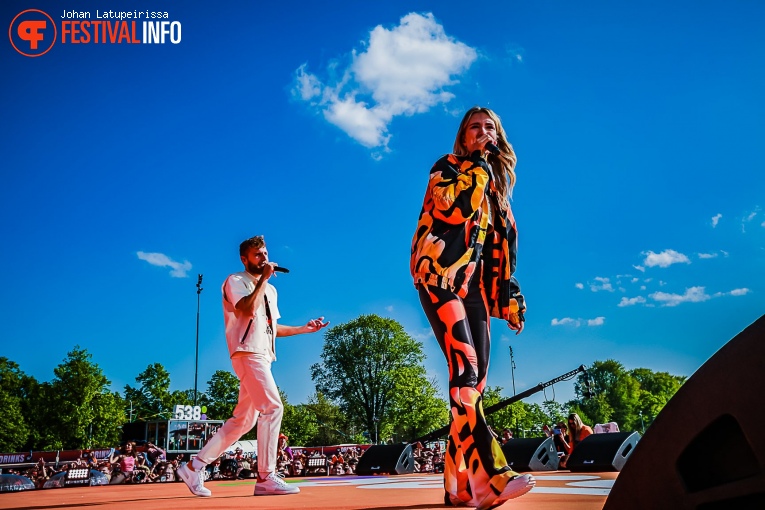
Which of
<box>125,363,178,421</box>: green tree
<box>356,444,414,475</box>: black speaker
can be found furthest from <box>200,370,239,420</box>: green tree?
<box>356,444,414,475</box>: black speaker

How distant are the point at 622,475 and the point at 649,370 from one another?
81696 mm

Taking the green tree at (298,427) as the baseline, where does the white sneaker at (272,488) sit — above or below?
above

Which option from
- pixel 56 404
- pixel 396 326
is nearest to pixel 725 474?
pixel 396 326

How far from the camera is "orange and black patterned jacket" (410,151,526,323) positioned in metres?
2.95

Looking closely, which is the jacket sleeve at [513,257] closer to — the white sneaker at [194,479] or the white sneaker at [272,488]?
the white sneaker at [272,488]

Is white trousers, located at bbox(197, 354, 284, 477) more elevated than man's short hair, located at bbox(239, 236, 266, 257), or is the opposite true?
man's short hair, located at bbox(239, 236, 266, 257)

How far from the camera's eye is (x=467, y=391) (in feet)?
8.97

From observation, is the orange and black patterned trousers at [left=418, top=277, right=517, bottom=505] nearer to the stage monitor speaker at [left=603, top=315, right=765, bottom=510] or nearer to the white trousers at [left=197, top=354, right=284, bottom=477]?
the stage monitor speaker at [left=603, top=315, right=765, bottom=510]

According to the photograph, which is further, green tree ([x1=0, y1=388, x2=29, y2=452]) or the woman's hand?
green tree ([x1=0, y1=388, x2=29, y2=452])

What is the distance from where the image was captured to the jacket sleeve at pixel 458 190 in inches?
116

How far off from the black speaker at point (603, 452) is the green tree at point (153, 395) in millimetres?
57422

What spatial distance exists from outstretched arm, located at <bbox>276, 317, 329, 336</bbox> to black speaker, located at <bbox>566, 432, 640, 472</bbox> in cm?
361

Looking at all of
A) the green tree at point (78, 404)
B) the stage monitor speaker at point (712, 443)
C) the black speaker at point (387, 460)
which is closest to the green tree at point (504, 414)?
the green tree at point (78, 404)

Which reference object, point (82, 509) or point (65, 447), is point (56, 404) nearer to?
point (65, 447)
